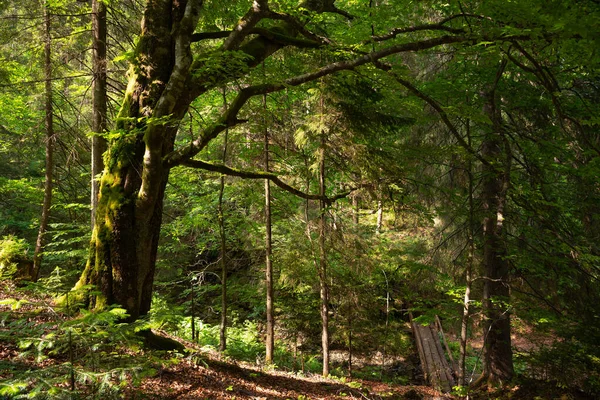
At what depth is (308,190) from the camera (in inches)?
379

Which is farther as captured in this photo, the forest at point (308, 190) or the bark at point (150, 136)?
the bark at point (150, 136)

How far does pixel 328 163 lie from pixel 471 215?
142 inches

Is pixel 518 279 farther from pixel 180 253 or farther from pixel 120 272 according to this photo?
pixel 180 253

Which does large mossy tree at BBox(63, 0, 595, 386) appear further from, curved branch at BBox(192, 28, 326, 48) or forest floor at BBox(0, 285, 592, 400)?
forest floor at BBox(0, 285, 592, 400)

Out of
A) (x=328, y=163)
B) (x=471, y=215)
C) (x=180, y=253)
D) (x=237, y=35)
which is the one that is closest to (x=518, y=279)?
(x=471, y=215)

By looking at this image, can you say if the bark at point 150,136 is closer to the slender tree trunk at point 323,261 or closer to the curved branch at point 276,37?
the curved branch at point 276,37

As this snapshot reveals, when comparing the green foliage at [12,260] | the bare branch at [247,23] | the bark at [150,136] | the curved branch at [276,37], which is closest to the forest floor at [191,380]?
the green foliage at [12,260]

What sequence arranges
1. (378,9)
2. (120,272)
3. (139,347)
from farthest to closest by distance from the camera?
(378,9) < (120,272) < (139,347)

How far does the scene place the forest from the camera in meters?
4.34

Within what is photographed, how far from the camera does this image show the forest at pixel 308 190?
14.2 feet

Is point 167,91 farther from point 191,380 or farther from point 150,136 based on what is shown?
point 191,380

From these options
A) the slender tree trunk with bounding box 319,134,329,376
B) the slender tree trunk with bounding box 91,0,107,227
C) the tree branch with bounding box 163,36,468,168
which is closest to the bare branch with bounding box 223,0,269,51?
the tree branch with bounding box 163,36,468,168

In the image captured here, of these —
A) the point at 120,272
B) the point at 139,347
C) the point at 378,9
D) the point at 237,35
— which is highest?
the point at 378,9

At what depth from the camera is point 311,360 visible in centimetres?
1198
